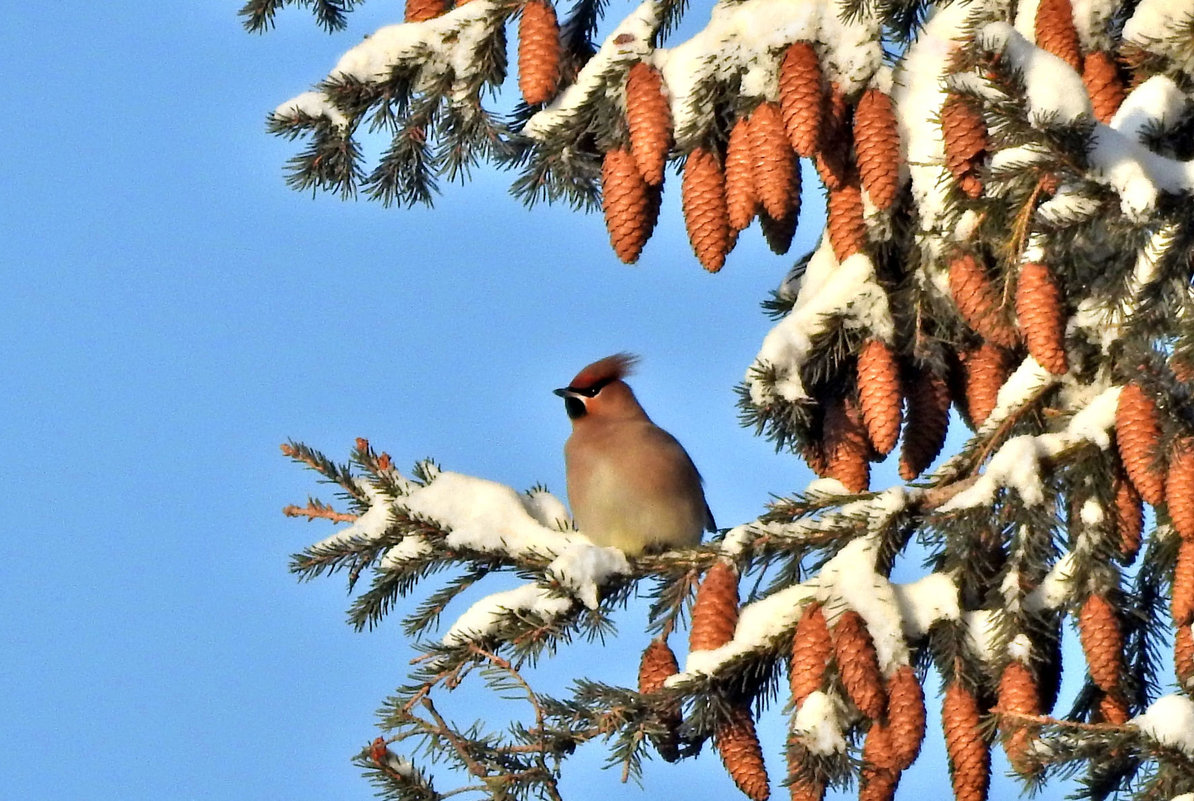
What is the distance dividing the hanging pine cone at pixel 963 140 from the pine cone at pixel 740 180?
1.56 ft

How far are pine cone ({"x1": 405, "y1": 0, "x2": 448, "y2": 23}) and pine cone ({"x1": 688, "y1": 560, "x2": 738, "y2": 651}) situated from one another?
1.65 meters

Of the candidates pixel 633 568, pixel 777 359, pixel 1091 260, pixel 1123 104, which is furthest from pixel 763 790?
pixel 1123 104

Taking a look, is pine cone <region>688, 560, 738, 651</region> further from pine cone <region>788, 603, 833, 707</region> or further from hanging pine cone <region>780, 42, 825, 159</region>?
hanging pine cone <region>780, 42, 825, 159</region>

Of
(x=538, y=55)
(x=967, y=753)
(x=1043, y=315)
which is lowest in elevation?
(x=967, y=753)


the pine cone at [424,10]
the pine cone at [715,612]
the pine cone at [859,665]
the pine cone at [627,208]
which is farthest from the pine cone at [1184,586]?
the pine cone at [424,10]

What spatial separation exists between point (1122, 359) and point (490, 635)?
1401 mm

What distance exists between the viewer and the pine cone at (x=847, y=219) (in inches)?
158

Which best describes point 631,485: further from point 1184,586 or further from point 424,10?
point 1184,586

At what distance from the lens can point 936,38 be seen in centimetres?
388

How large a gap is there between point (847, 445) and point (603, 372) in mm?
1343

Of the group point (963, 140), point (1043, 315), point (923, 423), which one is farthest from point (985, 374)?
point (963, 140)

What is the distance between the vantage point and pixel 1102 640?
333 centimetres

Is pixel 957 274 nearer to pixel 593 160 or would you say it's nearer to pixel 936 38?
pixel 936 38

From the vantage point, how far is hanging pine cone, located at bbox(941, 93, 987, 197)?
330 cm
